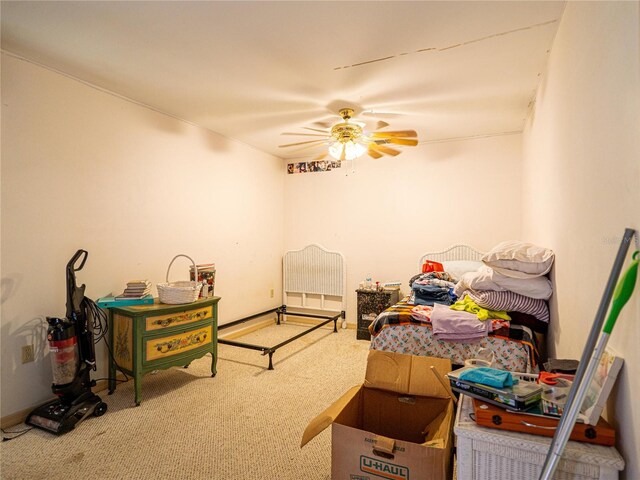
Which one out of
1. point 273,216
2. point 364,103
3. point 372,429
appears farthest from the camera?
point 273,216

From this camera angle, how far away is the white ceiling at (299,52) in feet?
6.33

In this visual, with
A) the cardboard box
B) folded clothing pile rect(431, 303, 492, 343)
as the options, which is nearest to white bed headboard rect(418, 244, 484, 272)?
folded clothing pile rect(431, 303, 492, 343)

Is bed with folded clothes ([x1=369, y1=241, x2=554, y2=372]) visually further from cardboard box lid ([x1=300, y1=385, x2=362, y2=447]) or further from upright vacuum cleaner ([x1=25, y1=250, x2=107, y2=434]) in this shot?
upright vacuum cleaner ([x1=25, y1=250, x2=107, y2=434])

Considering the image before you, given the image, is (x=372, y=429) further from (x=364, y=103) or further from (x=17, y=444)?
(x=364, y=103)

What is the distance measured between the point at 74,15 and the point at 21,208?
1297 mm

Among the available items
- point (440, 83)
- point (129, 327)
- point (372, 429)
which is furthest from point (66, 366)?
point (440, 83)

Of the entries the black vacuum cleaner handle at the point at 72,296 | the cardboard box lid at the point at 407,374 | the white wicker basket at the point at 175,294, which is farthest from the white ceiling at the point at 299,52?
the cardboard box lid at the point at 407,374

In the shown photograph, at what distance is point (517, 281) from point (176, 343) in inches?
99.9

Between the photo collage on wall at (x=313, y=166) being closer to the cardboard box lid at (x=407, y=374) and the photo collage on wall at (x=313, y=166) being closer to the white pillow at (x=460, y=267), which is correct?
the white pillow at (x=460, y=267)

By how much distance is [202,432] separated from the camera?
2191 millimetres

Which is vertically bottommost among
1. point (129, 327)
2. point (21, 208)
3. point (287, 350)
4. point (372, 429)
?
point (287, 350)

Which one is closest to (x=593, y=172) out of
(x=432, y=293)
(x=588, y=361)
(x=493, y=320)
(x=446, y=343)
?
(x=588, y=361)

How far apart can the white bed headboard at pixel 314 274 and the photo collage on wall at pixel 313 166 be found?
111cm

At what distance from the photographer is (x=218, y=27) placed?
2.07m
